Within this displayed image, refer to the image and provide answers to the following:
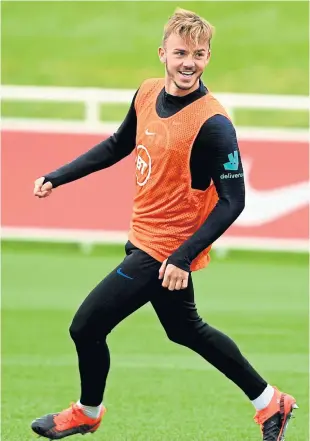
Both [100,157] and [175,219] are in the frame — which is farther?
[100,157]

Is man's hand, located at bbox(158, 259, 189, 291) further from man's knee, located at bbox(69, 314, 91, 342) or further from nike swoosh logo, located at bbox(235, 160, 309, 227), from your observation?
nike swoosh logo, located at bbox(235, 160, 309, 227)

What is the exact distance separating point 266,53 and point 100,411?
21.4 m

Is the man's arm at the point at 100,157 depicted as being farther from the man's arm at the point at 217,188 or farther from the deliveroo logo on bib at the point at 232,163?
the deliveroo logo on bib at the point at 232,163

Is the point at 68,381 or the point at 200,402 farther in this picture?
the point at 68,381

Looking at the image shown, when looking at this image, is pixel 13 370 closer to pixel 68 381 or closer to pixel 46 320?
pixel 68 381

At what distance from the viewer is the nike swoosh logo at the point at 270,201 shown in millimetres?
15102

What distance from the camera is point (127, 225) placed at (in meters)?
15.3

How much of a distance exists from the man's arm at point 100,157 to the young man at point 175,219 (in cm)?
1

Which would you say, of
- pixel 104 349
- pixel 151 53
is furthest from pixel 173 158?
pixel 151 53

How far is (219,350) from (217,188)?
3.13ft

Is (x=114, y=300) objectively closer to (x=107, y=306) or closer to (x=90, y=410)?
(x=107, y=306)

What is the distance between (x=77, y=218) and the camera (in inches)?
606

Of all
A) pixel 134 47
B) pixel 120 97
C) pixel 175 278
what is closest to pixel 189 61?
pixel 175 278

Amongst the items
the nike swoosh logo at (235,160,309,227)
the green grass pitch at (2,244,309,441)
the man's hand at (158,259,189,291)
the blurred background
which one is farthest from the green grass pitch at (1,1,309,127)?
the man's hand at (158,259,189,291)
